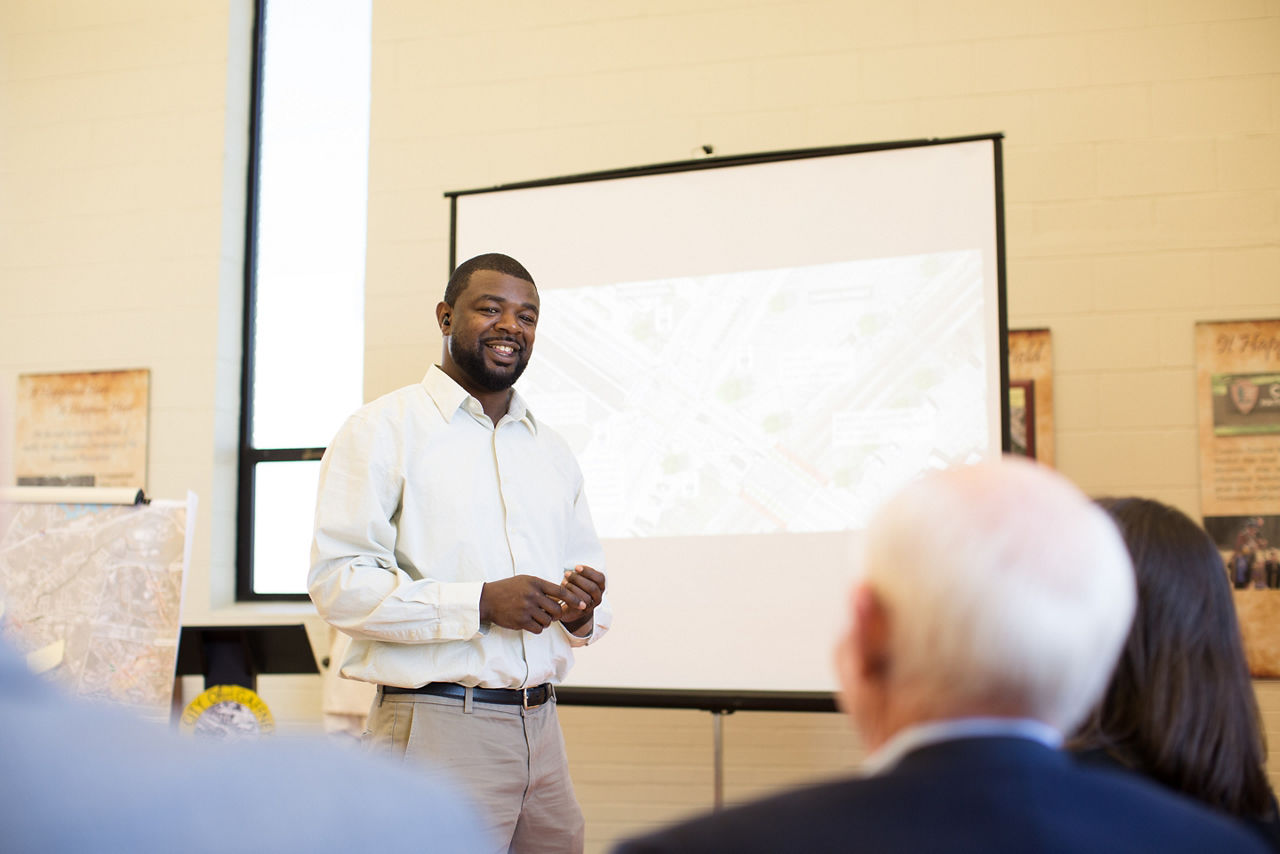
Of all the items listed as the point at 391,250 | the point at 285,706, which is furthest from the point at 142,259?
the point at 285,706

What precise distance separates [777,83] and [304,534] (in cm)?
224

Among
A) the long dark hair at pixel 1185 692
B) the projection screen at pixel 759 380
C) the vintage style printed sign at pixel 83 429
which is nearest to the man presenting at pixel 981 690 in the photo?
the long dark hair at pixel 1185 692

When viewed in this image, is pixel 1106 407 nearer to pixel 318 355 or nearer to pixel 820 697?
pixel 820 697

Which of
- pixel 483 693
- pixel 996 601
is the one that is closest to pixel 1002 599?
pixel 996 601

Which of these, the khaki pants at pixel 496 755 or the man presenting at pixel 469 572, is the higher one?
the man presenting at pixel 469 572

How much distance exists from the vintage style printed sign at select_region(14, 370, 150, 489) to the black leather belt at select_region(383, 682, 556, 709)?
7.73 feet

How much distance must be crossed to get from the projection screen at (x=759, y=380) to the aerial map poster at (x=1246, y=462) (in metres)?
0.82

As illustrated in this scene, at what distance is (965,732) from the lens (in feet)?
2.16

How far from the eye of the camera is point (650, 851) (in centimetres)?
64

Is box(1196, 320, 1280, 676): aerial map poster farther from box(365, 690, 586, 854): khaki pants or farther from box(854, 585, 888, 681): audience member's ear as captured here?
box(854, 585, 888, 681): audience member's ear

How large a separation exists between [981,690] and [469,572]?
148cm

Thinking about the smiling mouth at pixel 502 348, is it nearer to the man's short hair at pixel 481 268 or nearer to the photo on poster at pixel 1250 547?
the man's short hair at pixel 481 268

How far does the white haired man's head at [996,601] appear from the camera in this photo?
0.65 m

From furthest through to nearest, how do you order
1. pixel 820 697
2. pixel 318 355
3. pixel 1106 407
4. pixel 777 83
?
pixel 318 355 < pixel 777 83 < pixel 1106 407 < pixel 820 697
